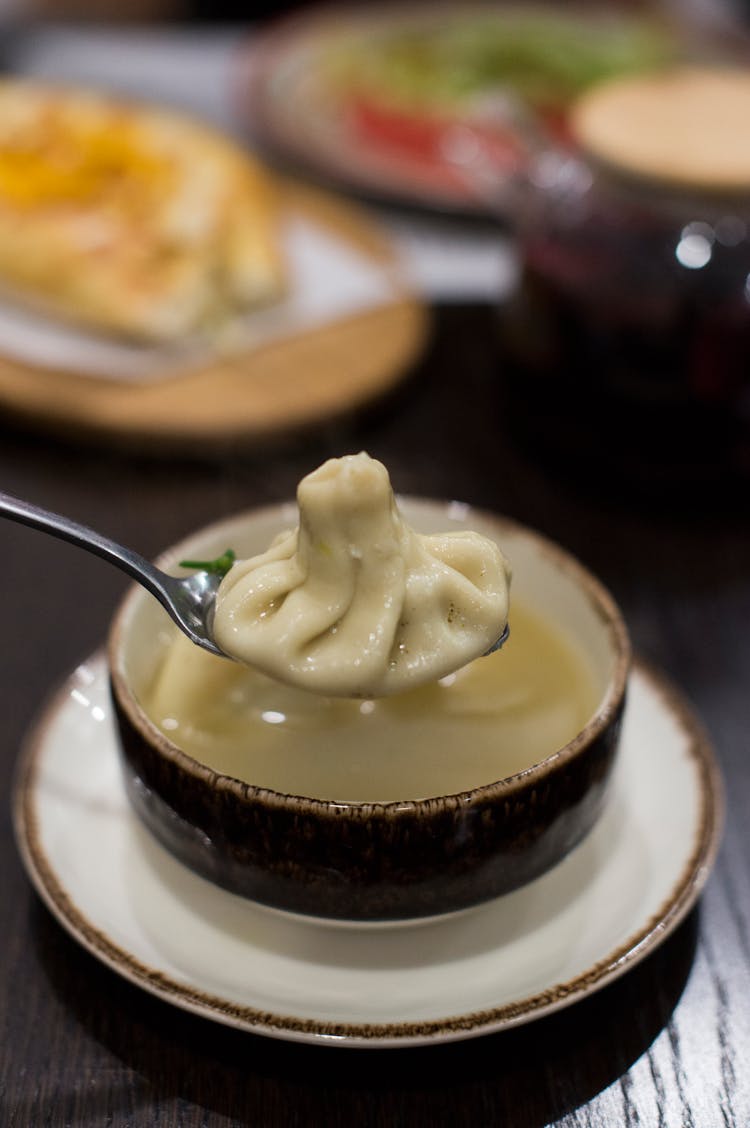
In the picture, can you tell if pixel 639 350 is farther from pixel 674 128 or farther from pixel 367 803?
pixel 367 803

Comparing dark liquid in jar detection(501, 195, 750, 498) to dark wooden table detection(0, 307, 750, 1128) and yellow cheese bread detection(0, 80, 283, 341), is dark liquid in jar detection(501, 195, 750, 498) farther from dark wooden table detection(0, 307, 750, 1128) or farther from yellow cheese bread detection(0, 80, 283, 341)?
yellow cheese bread detection(0, 80, 283, 341)

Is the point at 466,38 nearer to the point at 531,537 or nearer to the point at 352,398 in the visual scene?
the point at 352,398

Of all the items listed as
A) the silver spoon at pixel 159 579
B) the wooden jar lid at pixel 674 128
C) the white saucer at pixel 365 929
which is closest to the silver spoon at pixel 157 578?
the silver spoon at pixel 159 579

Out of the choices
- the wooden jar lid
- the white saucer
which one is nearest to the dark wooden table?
the white saucer

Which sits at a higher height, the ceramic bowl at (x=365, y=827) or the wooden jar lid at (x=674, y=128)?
the wooden jar lid at (x=674, y=128)

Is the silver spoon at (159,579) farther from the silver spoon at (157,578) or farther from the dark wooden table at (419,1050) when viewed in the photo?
the dark wooden table at (419,1050)
